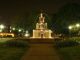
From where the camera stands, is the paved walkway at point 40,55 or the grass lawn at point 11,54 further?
the grass lawn at point 11,54

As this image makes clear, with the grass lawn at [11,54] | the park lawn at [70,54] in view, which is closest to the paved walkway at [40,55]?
the grass lawn at [11,54]

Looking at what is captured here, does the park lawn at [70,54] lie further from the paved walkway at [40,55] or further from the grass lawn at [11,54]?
the grass lawn at [11,54]

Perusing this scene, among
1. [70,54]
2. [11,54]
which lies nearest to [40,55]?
[70,54]

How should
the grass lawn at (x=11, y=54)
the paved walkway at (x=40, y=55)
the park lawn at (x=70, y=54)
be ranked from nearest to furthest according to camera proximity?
the paved walkway at (x=40, y=55)
the park lawn at (x=70, y=54)
the grass lawn at (x=11, y=54)

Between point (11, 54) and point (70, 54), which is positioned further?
point (11, 54)

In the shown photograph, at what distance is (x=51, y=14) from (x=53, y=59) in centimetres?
9732

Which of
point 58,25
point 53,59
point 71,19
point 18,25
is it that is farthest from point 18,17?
point 53,59

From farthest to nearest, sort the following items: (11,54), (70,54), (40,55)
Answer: (11,54) < (70,54) < (40,55)

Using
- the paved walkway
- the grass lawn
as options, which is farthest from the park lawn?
the grass lawn

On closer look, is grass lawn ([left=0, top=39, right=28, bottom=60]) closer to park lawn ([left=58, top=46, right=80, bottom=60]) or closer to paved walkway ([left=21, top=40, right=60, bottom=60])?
paved walkway ([left=21, top=40, right=60, bottom=60])

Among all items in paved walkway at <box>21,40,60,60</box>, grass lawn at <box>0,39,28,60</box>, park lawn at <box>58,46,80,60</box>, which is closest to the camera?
paved walkway at <box>21,40,60,60</box>

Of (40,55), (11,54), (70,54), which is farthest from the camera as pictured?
(11,54)

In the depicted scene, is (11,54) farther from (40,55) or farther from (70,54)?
(70,54)

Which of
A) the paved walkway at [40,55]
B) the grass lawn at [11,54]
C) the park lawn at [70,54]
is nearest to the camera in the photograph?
the paved walkway at [40,55]
